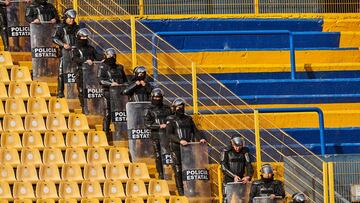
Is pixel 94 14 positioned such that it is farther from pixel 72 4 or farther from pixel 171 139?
pixel 171 139

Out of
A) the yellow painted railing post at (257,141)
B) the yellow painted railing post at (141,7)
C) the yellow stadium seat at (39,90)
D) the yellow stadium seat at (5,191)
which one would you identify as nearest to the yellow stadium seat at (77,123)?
the yellow stadium seat at (39,90)

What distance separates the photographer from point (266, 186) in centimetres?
2556

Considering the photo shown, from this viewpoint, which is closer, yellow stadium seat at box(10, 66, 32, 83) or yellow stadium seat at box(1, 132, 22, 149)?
yellow stadium seat at box(1, 132, 22, 149)

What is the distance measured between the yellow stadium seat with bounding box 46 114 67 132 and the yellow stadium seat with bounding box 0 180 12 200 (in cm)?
137

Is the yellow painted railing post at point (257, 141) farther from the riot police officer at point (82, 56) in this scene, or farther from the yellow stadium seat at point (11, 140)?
the yellow stadium seat at point (11, 140)

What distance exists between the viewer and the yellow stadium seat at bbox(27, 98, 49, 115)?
89.0 ft

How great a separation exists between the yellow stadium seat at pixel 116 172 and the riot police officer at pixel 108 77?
91cm

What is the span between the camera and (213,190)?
26734mm

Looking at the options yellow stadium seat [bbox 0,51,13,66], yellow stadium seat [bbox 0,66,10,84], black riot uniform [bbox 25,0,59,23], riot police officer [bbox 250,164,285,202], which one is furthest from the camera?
black riot uniform [bbox 25,0,59,23]

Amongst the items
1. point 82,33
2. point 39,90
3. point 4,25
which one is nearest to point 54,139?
point 39,90

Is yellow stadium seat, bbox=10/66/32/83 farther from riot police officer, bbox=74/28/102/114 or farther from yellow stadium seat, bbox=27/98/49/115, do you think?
riot police officer, bbox=74/28/102/114

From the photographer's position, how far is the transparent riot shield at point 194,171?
2644 centimetres

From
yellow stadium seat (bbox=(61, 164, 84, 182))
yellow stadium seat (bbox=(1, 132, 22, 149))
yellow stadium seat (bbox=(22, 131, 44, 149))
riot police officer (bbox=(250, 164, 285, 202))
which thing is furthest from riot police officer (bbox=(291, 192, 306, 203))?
yellow stadium seat (bbox=(1, 132, 22, 149))

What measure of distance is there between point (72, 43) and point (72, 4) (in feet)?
4.81
